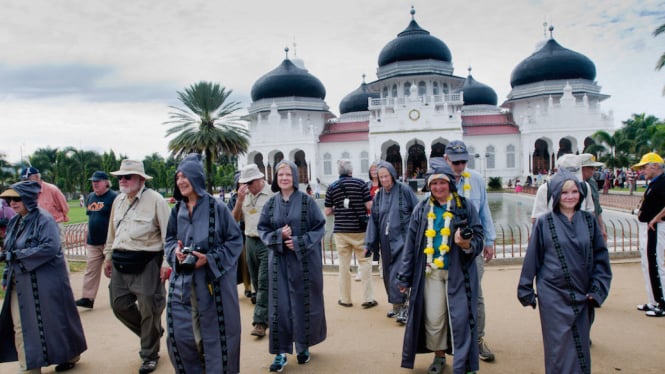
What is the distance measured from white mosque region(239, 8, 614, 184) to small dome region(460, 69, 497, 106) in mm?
109

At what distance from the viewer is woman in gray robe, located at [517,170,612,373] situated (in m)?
2.96

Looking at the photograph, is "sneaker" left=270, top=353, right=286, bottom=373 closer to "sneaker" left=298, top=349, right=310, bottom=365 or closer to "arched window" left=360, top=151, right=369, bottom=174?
"sneaker" left=298, top=349, right=310, bottom=365

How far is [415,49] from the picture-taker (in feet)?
131

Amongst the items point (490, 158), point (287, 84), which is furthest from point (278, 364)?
point (287, 84)

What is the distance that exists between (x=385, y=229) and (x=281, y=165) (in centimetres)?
163

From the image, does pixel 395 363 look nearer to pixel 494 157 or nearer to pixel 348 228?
pixel 348 228

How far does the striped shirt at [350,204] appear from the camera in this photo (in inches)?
219

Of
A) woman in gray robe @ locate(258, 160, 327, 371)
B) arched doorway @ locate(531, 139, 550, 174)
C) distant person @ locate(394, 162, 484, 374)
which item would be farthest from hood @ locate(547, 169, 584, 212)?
arched doorway @ locate(531, 139, 550, 174)

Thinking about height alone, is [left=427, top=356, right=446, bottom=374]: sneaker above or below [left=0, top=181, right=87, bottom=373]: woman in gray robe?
below

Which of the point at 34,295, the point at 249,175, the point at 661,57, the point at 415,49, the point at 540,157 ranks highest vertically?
the point at 415,49

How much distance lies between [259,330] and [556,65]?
4360 centimetres

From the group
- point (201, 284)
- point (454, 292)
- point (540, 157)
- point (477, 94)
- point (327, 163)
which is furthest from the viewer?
point (477, 94)

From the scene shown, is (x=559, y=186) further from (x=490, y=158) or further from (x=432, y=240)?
(x=490, y=158)

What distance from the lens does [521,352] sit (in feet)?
12.8
